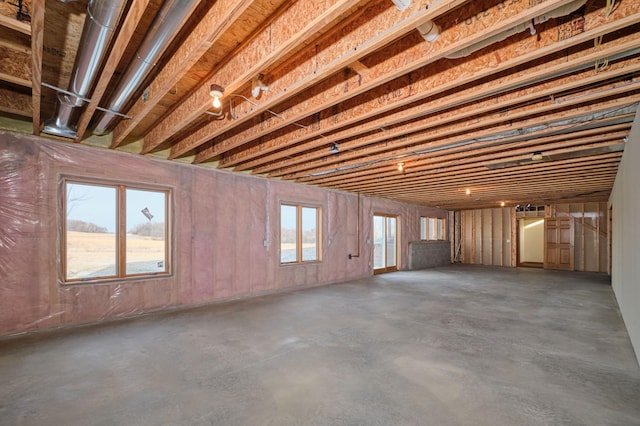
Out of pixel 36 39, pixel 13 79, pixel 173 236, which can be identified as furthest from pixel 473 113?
pixel 173 236

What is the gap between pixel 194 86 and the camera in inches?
108

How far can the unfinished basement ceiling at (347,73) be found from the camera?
1.69 m

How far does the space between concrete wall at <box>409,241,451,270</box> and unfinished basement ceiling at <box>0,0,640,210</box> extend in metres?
5.70

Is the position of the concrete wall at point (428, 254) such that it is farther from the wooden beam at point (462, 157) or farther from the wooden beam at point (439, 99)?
the wooden beam at point (439, 99)

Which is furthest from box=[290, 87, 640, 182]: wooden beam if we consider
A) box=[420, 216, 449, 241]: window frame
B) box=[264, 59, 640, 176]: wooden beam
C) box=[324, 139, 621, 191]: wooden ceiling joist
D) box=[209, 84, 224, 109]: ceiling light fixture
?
box=[420, 216, 449, 241]: window frame

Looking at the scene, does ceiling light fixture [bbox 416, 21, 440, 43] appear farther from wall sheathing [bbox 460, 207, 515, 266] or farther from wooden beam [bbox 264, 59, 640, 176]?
wall sheathing [bbox 460, 207, 515, 266]

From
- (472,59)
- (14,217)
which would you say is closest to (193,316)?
(14,217)

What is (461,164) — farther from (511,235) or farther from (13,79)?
(511,235)

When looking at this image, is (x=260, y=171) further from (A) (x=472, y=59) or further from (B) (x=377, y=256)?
(B) (x=377, y=256)

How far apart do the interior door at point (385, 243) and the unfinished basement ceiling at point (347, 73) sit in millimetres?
4757

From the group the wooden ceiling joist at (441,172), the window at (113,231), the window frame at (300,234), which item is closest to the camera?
the window at (113,231)

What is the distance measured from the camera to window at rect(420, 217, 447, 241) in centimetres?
1078

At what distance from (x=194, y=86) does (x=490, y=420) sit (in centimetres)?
348

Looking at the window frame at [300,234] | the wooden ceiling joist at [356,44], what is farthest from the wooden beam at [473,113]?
the window frame at [300,234]
